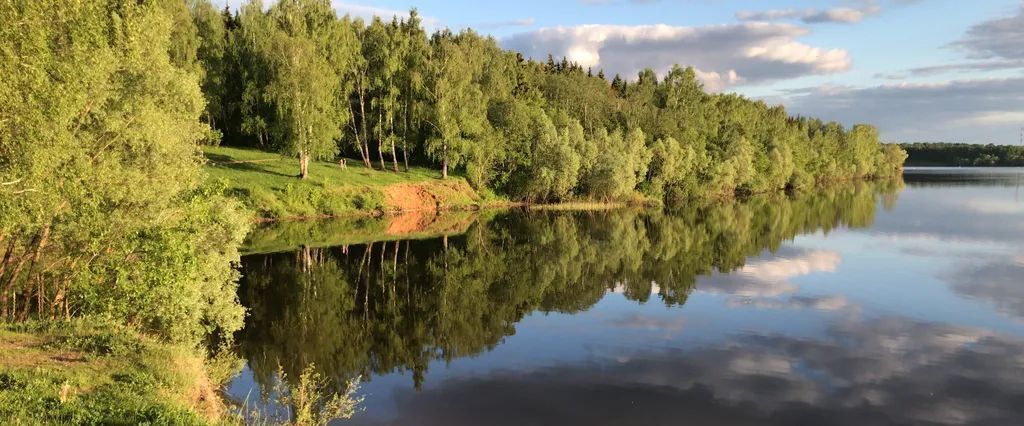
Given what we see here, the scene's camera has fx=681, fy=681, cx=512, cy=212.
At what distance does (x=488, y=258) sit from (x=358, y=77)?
4073 cm

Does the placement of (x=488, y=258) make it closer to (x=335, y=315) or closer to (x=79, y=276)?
(x=335, y=315)

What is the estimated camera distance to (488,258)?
46.8 m

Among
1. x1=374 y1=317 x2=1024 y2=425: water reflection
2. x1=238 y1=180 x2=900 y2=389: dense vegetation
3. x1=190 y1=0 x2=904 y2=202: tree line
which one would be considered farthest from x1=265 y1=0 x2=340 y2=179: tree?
x1=374 y1=317 x2=1024 y2=425: water reflection

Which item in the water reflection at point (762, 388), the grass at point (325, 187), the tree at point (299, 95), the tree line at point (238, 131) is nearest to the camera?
the tree line at point (238, 131)

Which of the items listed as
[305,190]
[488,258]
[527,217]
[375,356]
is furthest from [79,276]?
[527,217]

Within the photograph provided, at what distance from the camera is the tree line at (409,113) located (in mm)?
68250

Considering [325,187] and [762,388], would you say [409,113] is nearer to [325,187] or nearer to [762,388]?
[325,187]

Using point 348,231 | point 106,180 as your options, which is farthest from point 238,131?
point 106,180

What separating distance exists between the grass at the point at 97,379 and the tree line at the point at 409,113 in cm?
5028

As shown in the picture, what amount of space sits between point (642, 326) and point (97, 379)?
2122 cm

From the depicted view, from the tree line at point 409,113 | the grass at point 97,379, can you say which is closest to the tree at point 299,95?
the tree line at point 409,113

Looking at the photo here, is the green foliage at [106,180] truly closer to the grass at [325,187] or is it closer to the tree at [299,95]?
the grass at [325,187]

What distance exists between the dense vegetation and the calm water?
0.57 feet

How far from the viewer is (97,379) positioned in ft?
47.2
